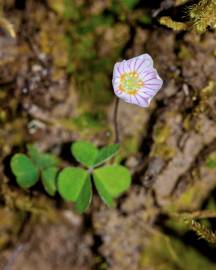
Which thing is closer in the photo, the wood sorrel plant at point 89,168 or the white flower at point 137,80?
the white flower at point 137,80

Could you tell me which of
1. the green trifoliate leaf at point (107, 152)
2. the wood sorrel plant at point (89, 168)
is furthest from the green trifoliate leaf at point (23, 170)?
the green trifoliate leaf at point (107, 152)

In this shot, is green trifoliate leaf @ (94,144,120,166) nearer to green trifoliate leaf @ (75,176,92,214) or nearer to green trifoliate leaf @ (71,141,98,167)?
green trifoliate leaf @ (71,141,98,167)

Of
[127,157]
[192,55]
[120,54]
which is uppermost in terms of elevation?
[192,55]

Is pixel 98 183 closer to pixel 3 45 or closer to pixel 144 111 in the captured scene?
pixel 144 111

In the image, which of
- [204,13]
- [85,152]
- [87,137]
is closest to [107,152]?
[85,152]

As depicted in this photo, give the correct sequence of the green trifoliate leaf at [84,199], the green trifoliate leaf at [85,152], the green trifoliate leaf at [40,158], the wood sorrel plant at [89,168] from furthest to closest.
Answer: the green trifoliate leaf at [40,158] → the green trifoliate leaf at [85,152] → the wood sorrel plant at [89,168] → the green trifoliate leaf at [84,199]

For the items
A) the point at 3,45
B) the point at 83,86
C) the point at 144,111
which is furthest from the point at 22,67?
the point at 144,111

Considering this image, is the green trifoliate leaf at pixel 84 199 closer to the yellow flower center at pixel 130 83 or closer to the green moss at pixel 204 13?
the yellow flower center at pixel 130 83
